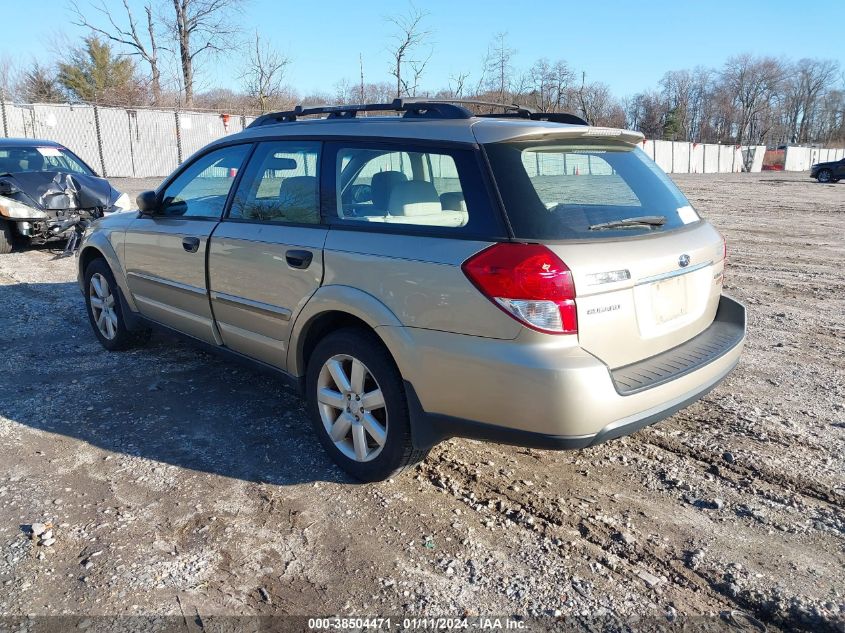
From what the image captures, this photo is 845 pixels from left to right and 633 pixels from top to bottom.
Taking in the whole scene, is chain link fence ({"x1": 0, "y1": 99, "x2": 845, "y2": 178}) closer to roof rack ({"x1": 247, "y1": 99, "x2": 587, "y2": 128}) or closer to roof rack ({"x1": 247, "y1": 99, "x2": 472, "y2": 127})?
roof rack ({"x1": 247, "y1": 99, "x2": 587, "y2": 128})

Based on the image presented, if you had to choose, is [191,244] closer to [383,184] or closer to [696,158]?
[383,184]

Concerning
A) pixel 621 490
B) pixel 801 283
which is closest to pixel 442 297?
pixel 621 490

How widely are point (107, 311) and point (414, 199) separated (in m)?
3.54

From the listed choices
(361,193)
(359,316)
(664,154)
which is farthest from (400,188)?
(664,154)

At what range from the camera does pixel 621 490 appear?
3295 millimetres

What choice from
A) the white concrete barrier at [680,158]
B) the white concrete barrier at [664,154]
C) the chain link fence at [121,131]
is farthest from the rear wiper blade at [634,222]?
the white concrete barrier at [680,158]

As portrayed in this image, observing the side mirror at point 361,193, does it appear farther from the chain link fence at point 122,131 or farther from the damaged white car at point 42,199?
the chain link fence at point 122,131

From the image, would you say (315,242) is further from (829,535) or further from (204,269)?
(829,535)

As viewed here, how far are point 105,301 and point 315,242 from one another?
2.99 meters

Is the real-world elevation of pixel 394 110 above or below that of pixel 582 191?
above

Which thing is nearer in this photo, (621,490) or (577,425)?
(577,425)

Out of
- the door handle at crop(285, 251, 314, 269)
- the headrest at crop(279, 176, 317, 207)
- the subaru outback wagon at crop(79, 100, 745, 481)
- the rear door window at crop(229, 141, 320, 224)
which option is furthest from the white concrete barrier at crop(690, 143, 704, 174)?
the door handle at crop(285, 251, 314, 269)

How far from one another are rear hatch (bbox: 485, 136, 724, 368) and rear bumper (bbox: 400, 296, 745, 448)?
0.40 ft

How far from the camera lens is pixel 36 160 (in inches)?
404
